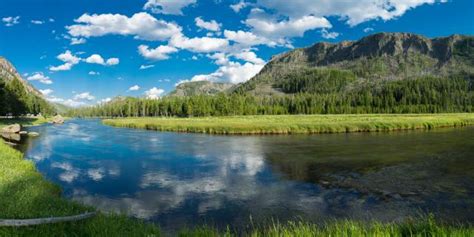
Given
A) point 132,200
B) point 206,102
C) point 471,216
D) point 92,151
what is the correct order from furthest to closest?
point 206,102
point 92,151
point 132,200
point 471,216

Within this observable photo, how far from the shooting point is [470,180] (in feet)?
82.4

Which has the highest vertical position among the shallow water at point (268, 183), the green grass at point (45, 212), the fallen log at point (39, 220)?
the fallen log at point (39, 220)

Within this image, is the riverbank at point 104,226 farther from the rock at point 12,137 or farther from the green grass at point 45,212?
the rock at point 12,137

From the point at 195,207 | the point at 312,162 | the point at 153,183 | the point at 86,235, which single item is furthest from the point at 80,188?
the point at 312,162

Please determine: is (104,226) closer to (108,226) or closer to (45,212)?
(108,226)

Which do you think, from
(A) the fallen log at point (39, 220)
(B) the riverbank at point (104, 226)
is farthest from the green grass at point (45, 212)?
(A) the fallen log at point (39, 220)

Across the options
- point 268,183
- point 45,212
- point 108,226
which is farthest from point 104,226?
point 268,183

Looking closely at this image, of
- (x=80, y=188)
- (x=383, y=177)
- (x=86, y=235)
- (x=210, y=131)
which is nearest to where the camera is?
(x=86, y=235)

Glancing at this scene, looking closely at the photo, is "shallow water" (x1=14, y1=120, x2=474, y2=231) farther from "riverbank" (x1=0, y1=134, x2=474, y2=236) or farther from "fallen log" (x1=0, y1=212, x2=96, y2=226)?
"fallen log" (x1=0, y1=212, x2=96, y2=226)

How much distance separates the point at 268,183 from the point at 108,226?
14823 mm

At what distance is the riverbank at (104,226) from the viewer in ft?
35.7

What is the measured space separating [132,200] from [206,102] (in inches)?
6624

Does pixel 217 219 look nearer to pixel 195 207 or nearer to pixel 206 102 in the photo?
pixel 195 207

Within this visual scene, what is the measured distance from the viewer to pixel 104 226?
12.3m
